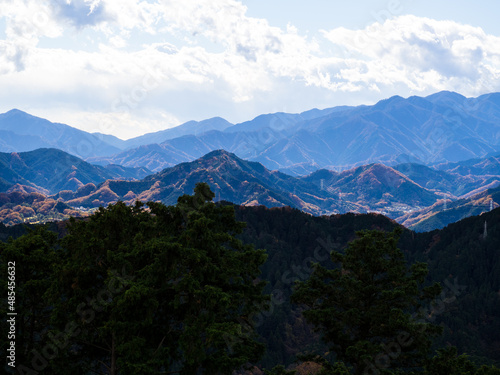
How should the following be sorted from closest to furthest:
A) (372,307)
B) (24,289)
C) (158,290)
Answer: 1. (158,290)
2. (372,307)
3. (24,289)

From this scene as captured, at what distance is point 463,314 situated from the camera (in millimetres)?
151500

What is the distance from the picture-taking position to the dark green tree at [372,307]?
27.0 meters

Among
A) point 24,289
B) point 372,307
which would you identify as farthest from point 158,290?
point 372,307

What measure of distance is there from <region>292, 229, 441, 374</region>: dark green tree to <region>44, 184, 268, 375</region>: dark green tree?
4.62 meters

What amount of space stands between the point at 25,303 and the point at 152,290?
12.3m

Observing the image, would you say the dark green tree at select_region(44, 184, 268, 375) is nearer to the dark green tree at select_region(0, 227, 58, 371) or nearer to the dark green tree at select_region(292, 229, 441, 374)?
Answer: the dark green tree at select_region(0, 227, 58, 371)

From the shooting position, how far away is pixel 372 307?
29.1 metres

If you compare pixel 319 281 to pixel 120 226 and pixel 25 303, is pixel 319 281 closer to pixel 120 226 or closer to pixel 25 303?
pixel 120 226

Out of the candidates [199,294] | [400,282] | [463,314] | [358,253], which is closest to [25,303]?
[199,294]

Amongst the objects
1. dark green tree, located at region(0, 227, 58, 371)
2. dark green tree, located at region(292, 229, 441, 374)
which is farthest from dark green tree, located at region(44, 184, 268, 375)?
dark green tree, located at region(292, 229, 441, 374)

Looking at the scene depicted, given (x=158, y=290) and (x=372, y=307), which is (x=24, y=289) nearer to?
(x=158, y=290)

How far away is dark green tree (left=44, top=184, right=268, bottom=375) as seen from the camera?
23531 mm

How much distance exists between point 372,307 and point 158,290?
45.6 feet

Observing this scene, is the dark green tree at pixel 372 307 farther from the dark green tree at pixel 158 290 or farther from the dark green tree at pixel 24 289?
the dark green tree at pixel 24 289
